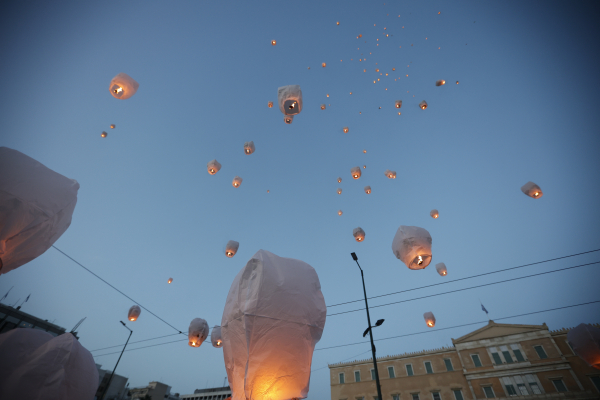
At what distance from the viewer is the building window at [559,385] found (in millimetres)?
22556

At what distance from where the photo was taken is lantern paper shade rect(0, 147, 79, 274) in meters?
2.74

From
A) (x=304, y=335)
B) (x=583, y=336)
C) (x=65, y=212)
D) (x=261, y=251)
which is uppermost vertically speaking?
(x=583, y=336)

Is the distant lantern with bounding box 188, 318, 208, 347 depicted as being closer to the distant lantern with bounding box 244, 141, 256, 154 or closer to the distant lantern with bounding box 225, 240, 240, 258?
the distant lantern with bounding box 225, 240, 240, 258

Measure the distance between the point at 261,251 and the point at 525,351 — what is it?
115 feet

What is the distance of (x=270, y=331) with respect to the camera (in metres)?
2.42

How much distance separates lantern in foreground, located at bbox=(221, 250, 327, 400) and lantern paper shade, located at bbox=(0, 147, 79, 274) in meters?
2.44

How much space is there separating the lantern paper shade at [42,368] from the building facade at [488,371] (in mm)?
32208

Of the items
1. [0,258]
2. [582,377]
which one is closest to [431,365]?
[582,377]

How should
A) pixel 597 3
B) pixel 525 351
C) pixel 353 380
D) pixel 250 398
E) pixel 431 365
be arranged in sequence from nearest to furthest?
pixel 250 398, pixel 597 3, pixel 525 351, pixel 431 365, pixel 353 380

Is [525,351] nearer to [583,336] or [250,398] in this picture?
[583,336]

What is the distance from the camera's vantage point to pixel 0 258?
9.22 ft

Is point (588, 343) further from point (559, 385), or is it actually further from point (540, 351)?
point (540, 351)

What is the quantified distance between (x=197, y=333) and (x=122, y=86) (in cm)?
716

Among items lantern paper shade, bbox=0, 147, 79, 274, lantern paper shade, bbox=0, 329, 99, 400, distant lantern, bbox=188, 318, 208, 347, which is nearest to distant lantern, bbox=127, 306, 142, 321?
distant lantern, bbox=188, 318, 208, 347
